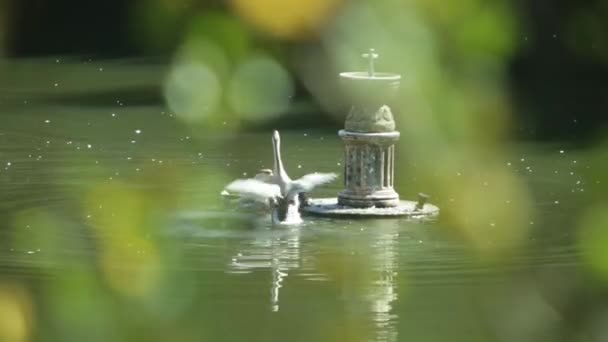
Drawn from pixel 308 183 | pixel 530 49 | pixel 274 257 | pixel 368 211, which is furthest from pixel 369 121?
pixel 530 49

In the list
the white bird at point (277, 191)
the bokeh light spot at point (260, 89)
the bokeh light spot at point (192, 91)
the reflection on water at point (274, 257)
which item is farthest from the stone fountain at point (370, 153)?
the bokeh light spot at point (260, 89)

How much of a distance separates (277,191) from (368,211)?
1.08 m

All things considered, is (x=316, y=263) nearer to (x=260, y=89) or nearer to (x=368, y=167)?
(x=368, y=167)

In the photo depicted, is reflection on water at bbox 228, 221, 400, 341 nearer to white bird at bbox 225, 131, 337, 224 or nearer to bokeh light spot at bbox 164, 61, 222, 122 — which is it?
white bird at bbox 225, 131, 337, 224

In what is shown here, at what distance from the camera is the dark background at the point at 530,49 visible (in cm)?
2467

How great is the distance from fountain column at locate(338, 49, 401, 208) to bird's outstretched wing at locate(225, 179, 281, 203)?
3.42 feet

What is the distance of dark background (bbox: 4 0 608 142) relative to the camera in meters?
24.7

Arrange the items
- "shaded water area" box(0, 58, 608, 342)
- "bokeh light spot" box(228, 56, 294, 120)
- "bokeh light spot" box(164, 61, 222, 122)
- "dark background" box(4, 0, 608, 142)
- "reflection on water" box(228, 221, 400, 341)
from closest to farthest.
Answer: "shaded water area" box(0, 58, 608, 342) < "reflection on water" box(228, 221, 400, 341) < "dark background" box(4, 0, 608, 142) < "bokeh light spot" box(164, 61, 222, 122) < "bokeh light spot" box(228, 56, 294, 120)

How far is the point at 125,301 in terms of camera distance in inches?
458

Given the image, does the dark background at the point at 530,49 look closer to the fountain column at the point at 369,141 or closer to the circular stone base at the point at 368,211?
the fountain column at the point at 369,141

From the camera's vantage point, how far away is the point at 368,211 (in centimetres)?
1574

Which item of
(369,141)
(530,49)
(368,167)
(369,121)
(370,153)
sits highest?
(530,49)

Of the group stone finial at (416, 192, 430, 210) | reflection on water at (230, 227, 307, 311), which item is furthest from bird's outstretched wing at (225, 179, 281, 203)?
stone finial at (416, 192, 430, 210)

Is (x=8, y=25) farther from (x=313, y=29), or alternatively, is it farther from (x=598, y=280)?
(x=598, y=280)
